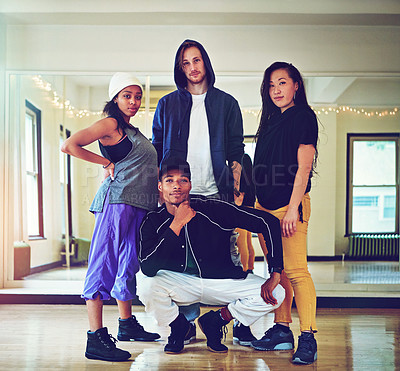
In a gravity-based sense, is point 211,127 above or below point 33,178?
above

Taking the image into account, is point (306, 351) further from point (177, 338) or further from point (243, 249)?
point (243, 249)

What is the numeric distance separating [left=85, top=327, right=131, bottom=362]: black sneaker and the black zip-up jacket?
1.26 feet

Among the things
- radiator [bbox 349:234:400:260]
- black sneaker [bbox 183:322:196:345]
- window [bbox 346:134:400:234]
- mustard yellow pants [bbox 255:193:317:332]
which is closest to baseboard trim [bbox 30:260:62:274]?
black sneaker [bbox 183:322:196:345]

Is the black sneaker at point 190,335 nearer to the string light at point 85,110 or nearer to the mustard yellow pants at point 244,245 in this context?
the mustard yellow pants at point 244,245

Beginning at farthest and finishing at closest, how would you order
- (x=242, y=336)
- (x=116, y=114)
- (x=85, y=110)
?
1. (x=85, y=110)
2. (x=242, y=336)
3. (x=116, y=114)

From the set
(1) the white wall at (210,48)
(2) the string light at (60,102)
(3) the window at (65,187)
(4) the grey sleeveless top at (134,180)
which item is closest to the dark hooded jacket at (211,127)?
(4) the grey sleeveless top at (134,180)

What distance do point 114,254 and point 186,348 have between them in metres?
0.65

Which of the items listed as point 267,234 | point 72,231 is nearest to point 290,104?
point 267,234

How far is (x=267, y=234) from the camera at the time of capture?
220 centimetres

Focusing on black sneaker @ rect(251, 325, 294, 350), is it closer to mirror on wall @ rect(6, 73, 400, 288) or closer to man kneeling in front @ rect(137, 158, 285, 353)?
man kneeling in front @ rect(137, 158, 285, 353)

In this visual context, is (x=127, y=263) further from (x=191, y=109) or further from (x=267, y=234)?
(x=191, y=109)

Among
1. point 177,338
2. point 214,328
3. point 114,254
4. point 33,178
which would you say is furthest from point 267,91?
point 33,178

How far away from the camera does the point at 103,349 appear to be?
2.22 metres

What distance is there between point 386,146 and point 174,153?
3.47 meters
